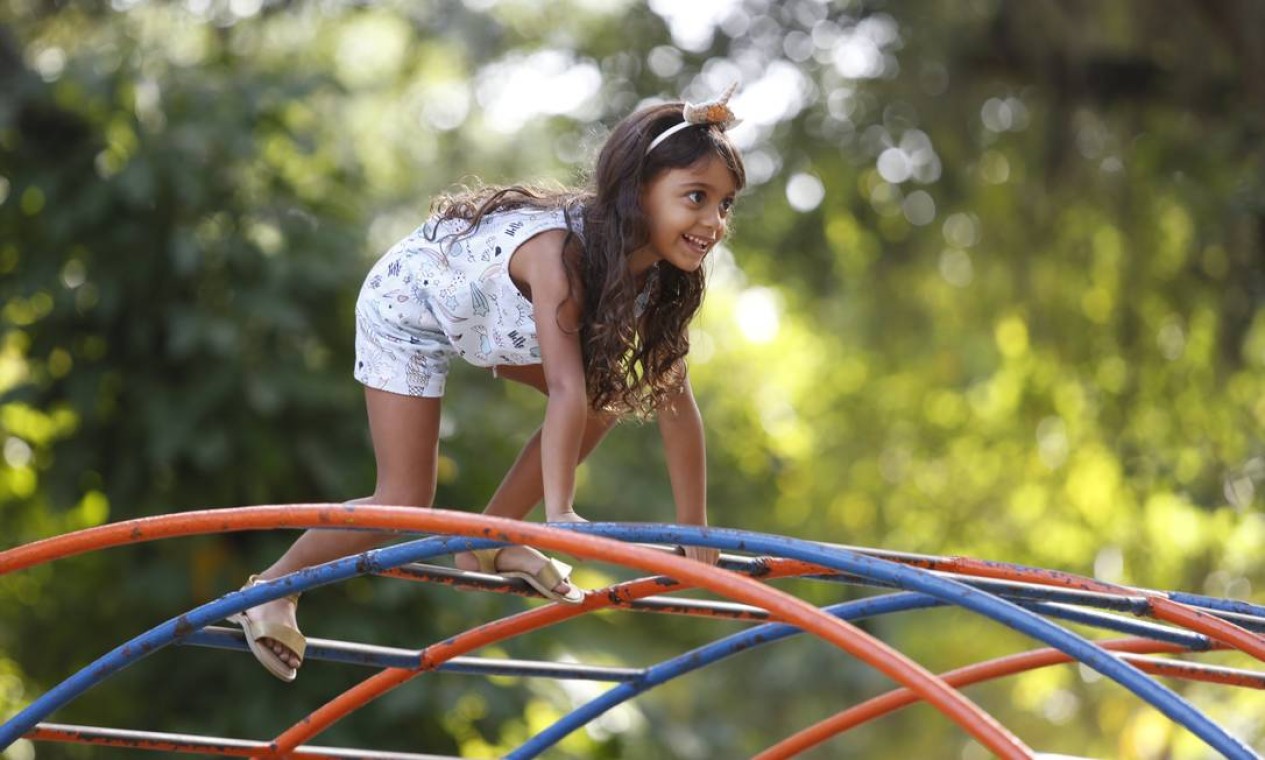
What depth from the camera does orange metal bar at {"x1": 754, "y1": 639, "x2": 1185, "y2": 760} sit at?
358cm

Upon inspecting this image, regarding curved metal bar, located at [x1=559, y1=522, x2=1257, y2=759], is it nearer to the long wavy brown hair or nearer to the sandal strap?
the long wavy brown hair

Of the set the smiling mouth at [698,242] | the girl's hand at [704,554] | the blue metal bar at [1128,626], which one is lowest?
the blue metal bar at [1128,626]

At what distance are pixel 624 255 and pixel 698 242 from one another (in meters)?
0.14

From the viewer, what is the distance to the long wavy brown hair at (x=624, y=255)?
2803 mm

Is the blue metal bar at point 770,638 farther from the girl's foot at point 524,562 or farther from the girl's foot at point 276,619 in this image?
the girl's foot at point 276,619

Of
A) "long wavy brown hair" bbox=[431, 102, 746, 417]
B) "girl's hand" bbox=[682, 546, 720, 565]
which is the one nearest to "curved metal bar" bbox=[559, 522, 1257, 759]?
"girl's hand" bbox=[682, 546, 720, 565]

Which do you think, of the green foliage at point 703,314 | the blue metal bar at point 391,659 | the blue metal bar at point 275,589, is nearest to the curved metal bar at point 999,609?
the blue metal bar at point 275,589

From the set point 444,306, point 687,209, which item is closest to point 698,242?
point 687,209

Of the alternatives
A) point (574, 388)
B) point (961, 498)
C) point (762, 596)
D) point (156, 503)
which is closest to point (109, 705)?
point (156, 503)

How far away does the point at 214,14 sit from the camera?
7.74m

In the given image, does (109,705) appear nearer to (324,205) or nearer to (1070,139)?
(324,205)

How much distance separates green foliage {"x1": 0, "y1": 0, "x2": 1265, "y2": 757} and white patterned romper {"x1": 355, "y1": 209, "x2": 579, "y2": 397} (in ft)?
1.26

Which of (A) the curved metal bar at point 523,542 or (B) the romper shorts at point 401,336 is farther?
(B) the romper shorts at point 401,336

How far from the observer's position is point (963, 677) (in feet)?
12.0
